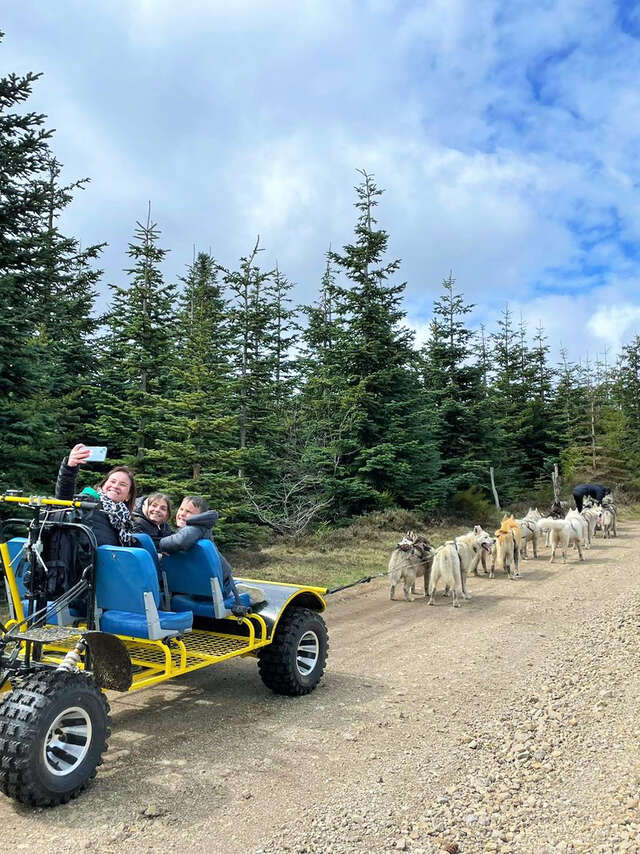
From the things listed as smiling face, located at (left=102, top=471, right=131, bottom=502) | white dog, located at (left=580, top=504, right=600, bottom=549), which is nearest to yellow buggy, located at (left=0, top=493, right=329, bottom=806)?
smiling face, located at (left=102, top=471, right=131, bottom=502)

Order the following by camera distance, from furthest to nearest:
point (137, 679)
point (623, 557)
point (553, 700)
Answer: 1. point (623, 557)
2. point (553, 700)
3. point (137, 679)

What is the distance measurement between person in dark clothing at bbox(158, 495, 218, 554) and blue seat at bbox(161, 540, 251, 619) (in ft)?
0.37

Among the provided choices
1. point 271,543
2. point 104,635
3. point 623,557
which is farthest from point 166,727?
point 623,557

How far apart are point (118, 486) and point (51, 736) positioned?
218 centimetres

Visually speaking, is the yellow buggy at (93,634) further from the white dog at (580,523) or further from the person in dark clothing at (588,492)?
the person in dark clothing at (588,492)

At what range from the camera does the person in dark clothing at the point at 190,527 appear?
566 cm

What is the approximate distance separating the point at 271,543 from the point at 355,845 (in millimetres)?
13421

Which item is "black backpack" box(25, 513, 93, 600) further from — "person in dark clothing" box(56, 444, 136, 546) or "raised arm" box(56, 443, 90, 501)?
"raised arm" box(56, 443, 90, 501)

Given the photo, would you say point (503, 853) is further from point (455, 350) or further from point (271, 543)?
point (455, 350)

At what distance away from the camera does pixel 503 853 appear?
369 cm

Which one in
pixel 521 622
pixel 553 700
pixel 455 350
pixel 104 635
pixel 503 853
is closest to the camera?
pixel 503 853

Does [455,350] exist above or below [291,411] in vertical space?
above

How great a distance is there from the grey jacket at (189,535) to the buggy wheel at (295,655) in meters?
1.30

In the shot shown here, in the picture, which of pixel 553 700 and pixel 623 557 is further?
pixel 623 557
